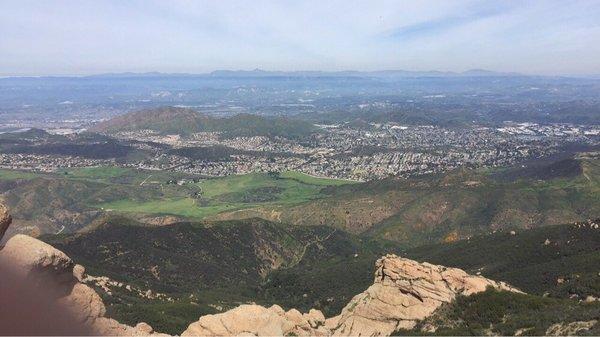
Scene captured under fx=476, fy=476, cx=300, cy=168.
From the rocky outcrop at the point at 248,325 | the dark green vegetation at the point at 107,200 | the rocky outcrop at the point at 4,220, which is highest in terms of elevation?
the rocky outcrop at the point at 4,220

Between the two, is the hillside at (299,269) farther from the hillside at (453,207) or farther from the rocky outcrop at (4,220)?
the rocky outcrop at (4,220)

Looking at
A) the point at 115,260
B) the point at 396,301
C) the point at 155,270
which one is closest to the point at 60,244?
the point at 115,260

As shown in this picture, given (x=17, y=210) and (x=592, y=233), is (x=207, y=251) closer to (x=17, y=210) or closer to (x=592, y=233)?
(x=592, y=233)

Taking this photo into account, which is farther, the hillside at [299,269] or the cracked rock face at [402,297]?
the cracked rock face at [402,297]

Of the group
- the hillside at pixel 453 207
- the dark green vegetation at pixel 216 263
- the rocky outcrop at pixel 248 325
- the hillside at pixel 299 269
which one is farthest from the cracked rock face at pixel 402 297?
the hillside at pixel 453 207

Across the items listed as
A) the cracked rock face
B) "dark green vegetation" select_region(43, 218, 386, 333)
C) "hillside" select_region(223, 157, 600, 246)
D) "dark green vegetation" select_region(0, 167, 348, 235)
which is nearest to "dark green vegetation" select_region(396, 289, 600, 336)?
the cracked rock face

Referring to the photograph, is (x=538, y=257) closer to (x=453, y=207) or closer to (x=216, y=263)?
(x=216, y=263)

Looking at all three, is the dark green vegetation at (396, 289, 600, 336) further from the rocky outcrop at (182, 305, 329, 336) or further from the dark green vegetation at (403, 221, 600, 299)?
the dark green vegetation at (403, 221, 600, 299)
